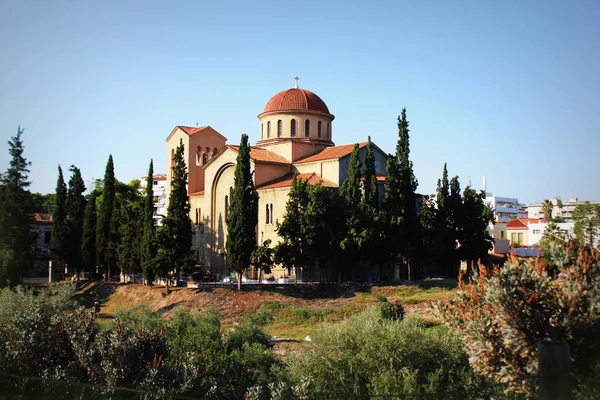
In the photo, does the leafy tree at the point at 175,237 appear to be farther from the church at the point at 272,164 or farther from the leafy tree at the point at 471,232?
the leafy tree at the point at 471,232

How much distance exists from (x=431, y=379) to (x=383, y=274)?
2191 cm

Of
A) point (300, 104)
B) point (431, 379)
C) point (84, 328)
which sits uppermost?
point (300, 104)

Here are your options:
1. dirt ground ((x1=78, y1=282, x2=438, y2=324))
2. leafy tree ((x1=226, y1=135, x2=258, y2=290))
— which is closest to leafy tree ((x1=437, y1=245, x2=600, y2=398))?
dirt ground ((x1=78, y1=282, x2=438, y2=324))

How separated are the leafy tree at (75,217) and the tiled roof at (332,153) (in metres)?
15.9

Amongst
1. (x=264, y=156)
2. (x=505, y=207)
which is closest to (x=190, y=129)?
(x=264, y=156)

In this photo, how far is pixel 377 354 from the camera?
11.9 metres

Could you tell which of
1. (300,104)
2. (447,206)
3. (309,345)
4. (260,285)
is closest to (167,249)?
(260,285)

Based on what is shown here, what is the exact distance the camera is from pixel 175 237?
30.3 metres

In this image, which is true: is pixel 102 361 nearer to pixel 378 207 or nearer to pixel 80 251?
pixel 378 207

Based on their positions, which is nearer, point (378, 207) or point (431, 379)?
point (431, 379)

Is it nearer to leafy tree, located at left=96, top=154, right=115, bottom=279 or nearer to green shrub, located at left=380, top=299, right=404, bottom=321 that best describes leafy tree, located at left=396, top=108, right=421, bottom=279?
green shrub, located at left=380, top=299, right=404, bottom=321

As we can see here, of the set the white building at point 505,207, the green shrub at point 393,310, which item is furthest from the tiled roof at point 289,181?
the white building at point 505,207

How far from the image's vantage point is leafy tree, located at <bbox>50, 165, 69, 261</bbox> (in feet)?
128

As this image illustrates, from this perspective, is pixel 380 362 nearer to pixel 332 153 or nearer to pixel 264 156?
pixel 332 153
